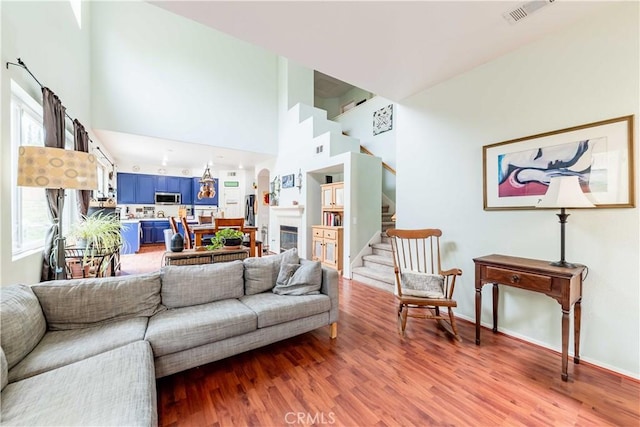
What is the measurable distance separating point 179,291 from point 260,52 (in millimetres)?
6643

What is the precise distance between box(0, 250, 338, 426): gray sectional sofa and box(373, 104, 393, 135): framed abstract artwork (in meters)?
4.82

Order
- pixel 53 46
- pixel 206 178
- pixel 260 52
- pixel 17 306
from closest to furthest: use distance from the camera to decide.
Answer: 1. pixel 17 306
2. pixel 53 46
3. pixel 206 178
4. pixel 260 52

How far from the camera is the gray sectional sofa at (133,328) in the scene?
1.06 meters

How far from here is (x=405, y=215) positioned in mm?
3457

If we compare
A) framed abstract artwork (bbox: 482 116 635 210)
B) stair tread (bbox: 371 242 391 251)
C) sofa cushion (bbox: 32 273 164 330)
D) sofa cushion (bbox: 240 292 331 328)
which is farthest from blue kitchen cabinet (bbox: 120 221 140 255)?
framed abstract artwork (bbox: 482 116 635 210)

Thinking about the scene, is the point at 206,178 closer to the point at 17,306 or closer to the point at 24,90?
the point at 24,90

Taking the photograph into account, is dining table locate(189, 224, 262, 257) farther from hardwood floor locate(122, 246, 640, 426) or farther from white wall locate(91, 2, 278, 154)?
white wall locate(91, 2, 278, 154)

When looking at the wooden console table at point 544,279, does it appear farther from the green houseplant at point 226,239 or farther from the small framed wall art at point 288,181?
the small framed wall art at point 288,181

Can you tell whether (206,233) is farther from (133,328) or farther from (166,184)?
(166,184)

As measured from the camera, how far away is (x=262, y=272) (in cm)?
247

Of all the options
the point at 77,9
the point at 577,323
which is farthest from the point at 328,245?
A: the point at 77,9

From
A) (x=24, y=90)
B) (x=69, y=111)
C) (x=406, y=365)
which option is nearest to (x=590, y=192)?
(x=406, y=365)

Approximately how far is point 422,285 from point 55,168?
3.41 meters

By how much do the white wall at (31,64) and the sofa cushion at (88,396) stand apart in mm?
1295
